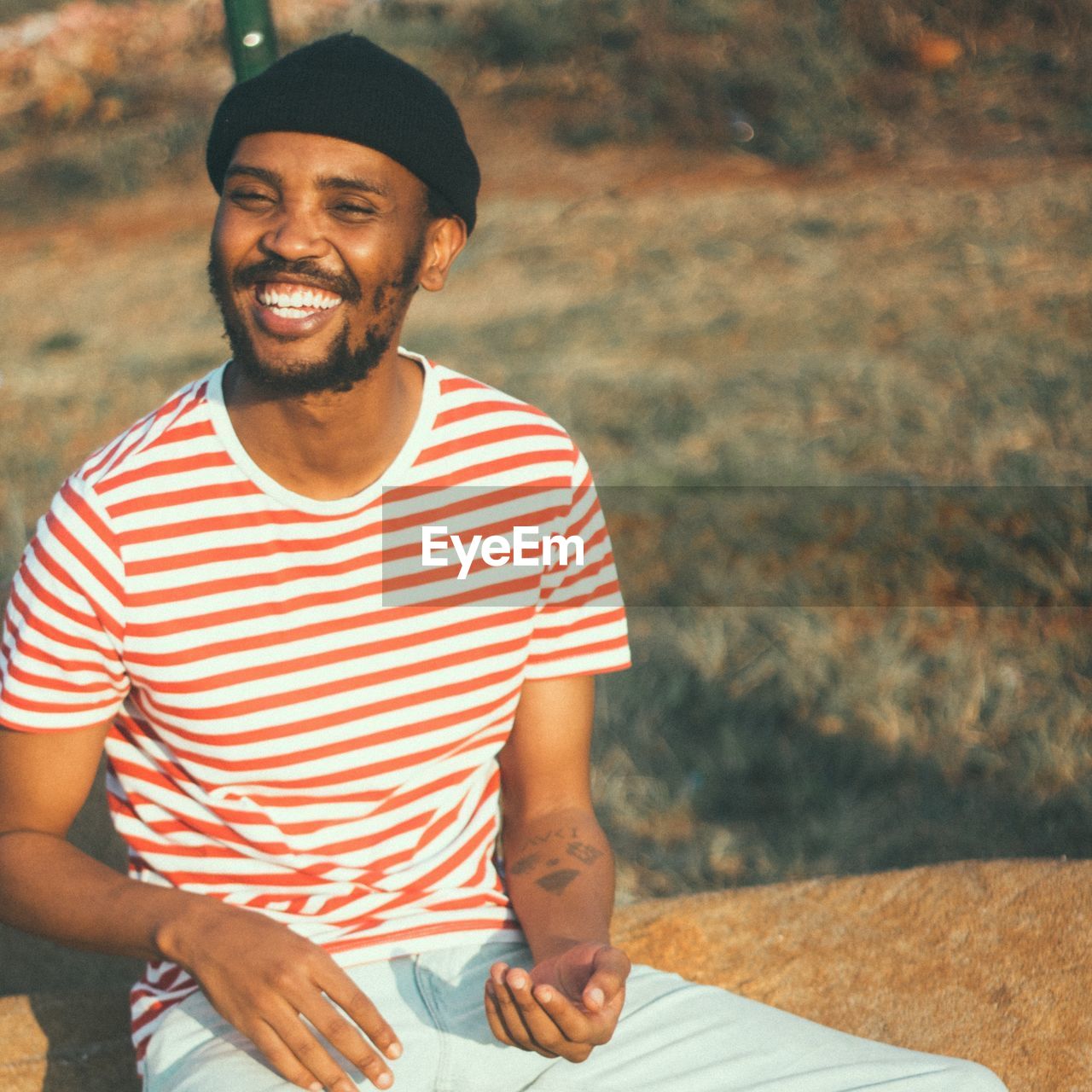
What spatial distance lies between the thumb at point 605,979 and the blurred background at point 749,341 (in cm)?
117

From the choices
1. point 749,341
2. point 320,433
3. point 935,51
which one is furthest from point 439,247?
point 935,51

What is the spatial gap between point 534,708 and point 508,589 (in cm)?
19

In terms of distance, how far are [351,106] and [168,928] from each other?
1006mm

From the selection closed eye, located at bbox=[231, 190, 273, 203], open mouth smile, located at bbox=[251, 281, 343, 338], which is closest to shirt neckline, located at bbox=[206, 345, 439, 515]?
open mouth smile, located at bbox=[251, 281, 343, 338]

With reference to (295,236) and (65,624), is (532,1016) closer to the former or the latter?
(65,624)

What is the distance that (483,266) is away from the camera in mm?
8172

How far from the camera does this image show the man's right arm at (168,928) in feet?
5.61

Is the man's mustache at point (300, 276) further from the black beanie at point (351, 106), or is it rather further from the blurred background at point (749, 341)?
the blurred background at point (749, 341)

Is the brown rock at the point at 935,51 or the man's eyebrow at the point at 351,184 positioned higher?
the man's eyebrow at the point at 351,184

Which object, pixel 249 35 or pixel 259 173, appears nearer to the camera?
pixel 259 173

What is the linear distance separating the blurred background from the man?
30.0 inches

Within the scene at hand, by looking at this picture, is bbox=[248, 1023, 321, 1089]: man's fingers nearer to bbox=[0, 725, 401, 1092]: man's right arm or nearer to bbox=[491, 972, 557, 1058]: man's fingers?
bbox=[0, 725, 401, 1092]: man's right arm

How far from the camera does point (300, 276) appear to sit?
1.93 m

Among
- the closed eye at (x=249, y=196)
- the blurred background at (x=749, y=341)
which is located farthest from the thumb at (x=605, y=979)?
the blurred background at (x=749, y=341)
